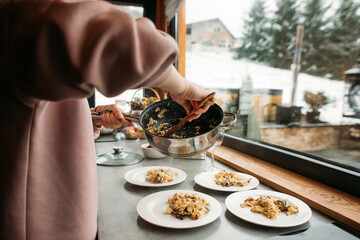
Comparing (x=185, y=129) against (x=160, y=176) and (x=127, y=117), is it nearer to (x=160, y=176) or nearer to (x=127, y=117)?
(x=127, y=117)

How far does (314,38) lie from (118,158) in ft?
5.60

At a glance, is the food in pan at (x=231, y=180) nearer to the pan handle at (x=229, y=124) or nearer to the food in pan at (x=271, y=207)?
the food in pan at (x=271, y=207)

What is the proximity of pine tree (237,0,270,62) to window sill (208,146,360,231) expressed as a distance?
3.62ft

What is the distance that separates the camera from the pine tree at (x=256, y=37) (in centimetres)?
208

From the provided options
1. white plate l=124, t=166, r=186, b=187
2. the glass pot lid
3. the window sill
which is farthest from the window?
the glass pot lid

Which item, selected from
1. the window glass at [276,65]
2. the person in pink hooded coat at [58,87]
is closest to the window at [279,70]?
the window glass at [276,65]

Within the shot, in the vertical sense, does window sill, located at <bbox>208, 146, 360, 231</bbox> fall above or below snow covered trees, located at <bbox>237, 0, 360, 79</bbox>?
below

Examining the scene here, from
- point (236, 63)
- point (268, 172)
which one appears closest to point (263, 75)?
point (236, 63)

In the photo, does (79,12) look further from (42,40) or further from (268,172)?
(268,172)

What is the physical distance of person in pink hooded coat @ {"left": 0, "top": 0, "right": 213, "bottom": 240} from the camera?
0.36 metres

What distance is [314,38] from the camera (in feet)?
6.23

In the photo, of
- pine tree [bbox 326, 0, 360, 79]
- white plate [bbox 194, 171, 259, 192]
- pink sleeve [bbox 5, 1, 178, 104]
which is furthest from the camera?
pine tree [bbox 326, 0, 360, 79]

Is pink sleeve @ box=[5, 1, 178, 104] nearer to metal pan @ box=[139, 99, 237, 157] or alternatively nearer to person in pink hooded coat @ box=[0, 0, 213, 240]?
person in pink hooded coat @ box=[0, 0, 213, 240]

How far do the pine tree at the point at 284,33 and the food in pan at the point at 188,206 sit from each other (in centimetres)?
170
